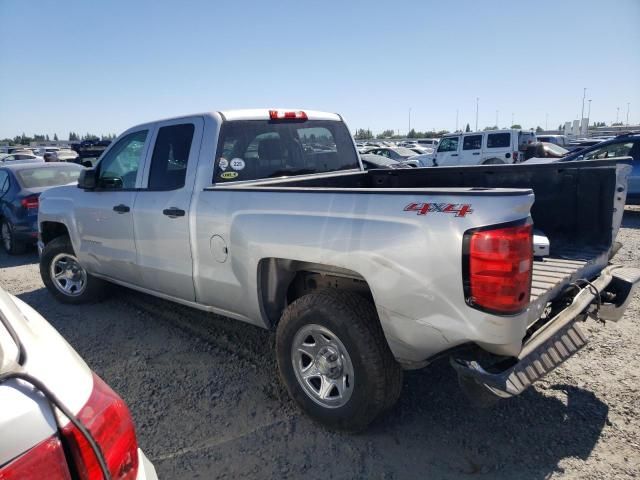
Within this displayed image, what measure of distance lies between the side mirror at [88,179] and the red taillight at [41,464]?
389 centimetres

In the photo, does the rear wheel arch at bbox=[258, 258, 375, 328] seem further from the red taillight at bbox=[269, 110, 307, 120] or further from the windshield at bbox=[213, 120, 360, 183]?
the red taillight at bbox=[269, 110, 307, 120]

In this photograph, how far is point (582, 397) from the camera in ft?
10.4

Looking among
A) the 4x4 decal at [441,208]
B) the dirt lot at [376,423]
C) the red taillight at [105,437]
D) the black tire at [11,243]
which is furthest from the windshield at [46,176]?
the red taillight at [105,437]

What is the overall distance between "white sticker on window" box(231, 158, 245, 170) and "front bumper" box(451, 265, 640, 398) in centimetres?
222

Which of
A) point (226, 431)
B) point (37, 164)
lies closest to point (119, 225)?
point (226, 431)

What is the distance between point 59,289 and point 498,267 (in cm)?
501

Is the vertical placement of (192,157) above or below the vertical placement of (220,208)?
above

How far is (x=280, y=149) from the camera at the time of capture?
4.00 metres

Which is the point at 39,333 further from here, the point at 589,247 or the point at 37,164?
the point at 37,164

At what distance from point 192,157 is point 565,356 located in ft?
9.48

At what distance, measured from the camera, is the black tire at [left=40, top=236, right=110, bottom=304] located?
5.14 meters

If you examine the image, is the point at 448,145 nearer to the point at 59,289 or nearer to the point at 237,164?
the point at 59,289

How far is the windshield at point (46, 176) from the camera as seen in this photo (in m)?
7.96

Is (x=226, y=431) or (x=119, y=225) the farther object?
(x=119, y=225)
